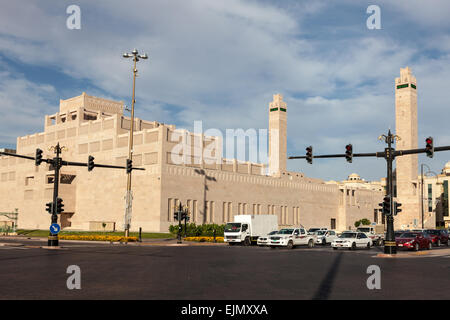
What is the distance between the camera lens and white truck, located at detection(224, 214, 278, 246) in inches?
1704

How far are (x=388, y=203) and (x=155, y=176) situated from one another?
48225 millimetres

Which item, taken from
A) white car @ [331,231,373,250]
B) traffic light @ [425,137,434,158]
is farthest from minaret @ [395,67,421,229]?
traffic light @ [425,137,434,158]

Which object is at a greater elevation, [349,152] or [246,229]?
[349,152]

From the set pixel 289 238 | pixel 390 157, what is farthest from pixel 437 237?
pixel 390 157

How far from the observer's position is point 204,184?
7800 centimetres

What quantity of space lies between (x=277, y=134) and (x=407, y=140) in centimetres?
2928

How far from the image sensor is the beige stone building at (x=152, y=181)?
2921 inches

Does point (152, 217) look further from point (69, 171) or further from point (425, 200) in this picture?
point (425, 200)

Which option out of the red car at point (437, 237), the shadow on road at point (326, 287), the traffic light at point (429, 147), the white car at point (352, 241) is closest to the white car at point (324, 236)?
the white car at point (352, 241)

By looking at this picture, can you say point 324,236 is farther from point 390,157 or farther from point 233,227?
point 390,157

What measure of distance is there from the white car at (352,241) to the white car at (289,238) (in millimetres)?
2970

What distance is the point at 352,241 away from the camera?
3741cm

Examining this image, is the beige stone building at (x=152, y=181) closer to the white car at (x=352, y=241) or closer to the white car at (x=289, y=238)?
the white car at (x=289, y=238)

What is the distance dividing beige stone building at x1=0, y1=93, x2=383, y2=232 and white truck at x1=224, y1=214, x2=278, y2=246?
93.5 ft
